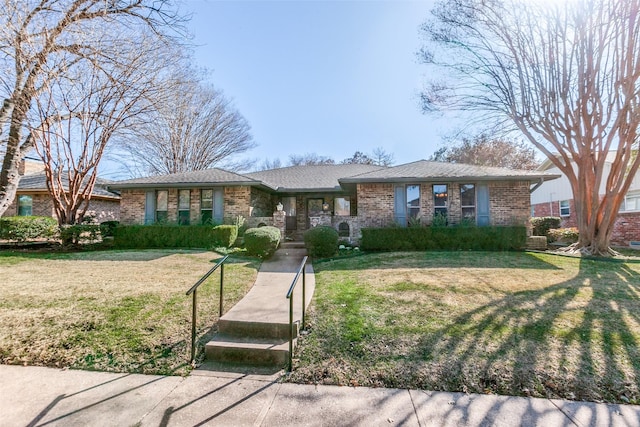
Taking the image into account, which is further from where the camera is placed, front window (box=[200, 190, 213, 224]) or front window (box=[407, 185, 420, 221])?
front window (box=[200, 190, 213, 224])

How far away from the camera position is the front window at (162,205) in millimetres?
13406

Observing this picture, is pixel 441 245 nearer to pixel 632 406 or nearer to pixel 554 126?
pixel 554 126

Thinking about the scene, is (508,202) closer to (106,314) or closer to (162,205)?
(106,314)

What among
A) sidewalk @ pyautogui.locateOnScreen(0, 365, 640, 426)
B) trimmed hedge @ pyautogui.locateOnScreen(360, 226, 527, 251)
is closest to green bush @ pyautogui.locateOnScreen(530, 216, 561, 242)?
trimmed hedge @ pyautogui.locateOnScreen(360, 226, 527, 251)

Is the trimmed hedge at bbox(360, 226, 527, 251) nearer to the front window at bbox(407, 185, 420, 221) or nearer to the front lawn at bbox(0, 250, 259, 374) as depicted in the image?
the front window at bbox(407, 185, 420, 221)

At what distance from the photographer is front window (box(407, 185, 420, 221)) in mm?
11930

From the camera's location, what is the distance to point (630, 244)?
13.0 metres

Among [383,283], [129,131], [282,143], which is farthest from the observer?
[282,143]

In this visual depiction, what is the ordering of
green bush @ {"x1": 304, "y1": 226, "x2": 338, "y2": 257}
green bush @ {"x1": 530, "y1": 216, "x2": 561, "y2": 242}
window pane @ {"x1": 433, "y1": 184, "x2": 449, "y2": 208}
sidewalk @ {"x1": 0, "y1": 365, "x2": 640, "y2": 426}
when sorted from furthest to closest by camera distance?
1. green bush @ {"x1": 530, "y1": 216, "x2": 561, "y2": 242}
2. window pane @ {"x1": 433, "y1": 184, "x2": 449, "y2": 208}
3. green bush @ {"x1": 304, "y1": 226, "x2": 338, "y2": 257}
4. sidewalk @ {"x1": 0, "y1": 365, "x2": 640, "y2": 426}

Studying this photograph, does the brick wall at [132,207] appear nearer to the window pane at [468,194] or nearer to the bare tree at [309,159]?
the window pane at [468,194]

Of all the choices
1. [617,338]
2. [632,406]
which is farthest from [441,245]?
[632,406]

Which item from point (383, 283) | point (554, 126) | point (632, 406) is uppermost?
point (554, 126)

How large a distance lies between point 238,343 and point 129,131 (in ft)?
42.7

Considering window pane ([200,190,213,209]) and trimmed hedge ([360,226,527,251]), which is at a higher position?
window pane ([200,190,213,209])
